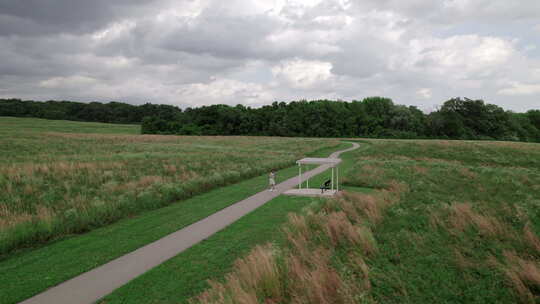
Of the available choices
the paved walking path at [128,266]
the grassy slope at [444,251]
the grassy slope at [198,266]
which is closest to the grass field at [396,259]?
the grassy slope at [444,251]

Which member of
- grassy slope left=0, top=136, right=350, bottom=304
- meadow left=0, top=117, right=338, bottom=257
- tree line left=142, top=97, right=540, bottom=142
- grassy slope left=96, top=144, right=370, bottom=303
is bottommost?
grassy slope left=0, top=136, right=350, bottom=304

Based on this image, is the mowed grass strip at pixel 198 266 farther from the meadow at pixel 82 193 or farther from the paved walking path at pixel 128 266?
the meadow at pixel 82 193

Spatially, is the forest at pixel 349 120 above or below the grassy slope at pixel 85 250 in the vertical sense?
above

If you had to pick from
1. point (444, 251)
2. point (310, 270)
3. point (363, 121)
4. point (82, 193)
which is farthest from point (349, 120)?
point (310, 270)

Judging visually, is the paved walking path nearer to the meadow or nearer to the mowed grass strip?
the mowed grass strip

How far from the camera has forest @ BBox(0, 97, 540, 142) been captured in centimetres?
10281

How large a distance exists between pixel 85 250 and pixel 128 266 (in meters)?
2.42

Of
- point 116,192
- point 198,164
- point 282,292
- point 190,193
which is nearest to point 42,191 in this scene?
point 116,192

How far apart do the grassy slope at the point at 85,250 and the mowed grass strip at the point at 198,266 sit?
2.06 metres

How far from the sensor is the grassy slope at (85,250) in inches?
313

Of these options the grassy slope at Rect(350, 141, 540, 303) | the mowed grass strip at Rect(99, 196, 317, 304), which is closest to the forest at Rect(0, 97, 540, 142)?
the grassy slope at Rect(350, 141, 540, 303)

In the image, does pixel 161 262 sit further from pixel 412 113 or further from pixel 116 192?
pixel 412 113

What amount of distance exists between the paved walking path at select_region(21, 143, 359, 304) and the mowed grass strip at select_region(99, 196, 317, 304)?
1.27ft

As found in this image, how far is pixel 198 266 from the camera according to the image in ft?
28.4
